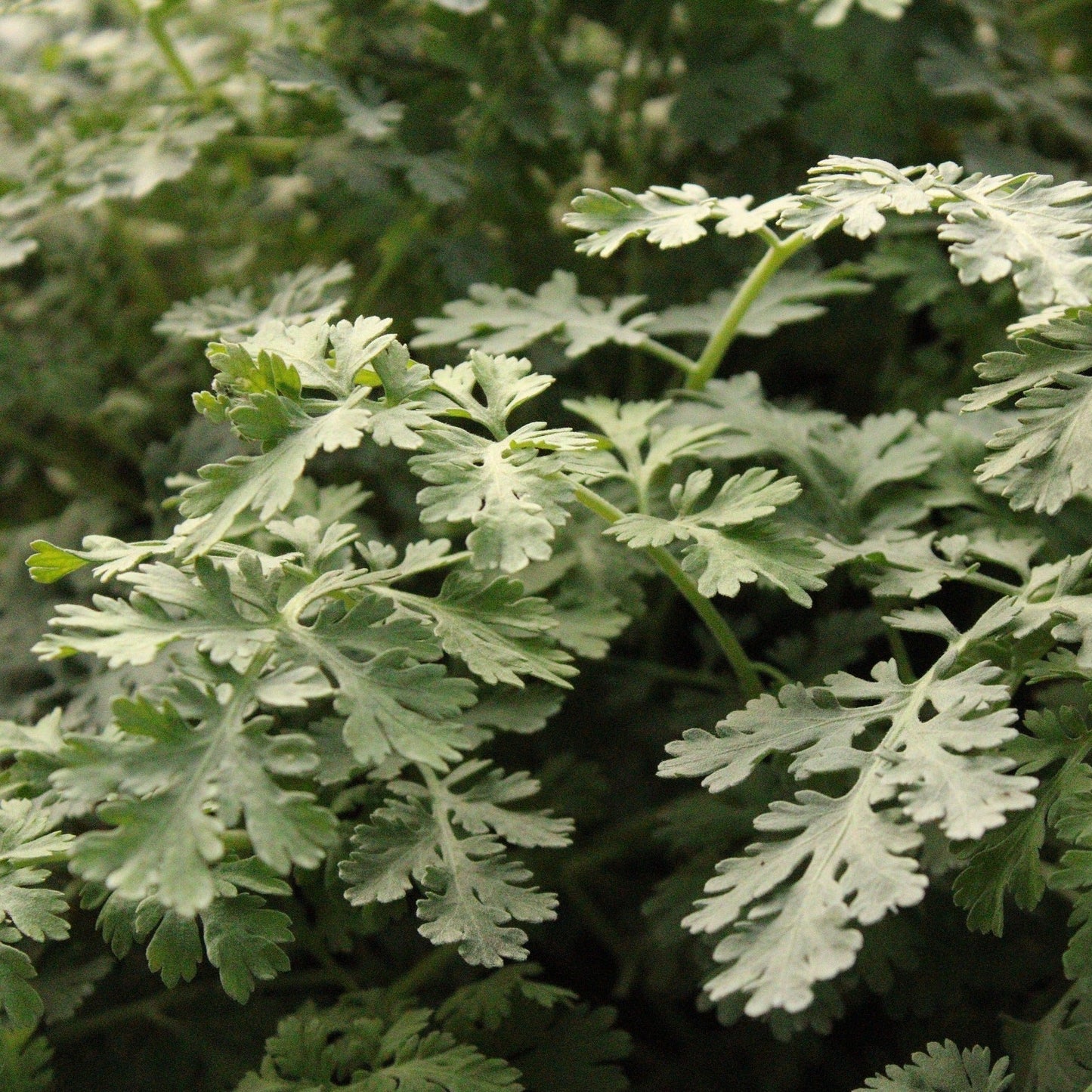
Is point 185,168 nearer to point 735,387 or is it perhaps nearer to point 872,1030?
point 735,387

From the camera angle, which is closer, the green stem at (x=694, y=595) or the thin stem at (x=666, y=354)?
the green stem at (x=694, y=595)

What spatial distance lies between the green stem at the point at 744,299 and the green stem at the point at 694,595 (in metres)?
0.18

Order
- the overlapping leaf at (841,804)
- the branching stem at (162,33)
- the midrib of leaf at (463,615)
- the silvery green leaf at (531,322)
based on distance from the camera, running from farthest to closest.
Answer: the branching stem at (162,33) → the silvery green leaf at (531,322) → the midrib of leaf at (463,615) → the overlapping leaf at (841,804)

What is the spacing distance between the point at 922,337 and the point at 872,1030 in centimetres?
74

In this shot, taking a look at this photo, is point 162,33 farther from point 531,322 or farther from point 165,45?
point 531,322

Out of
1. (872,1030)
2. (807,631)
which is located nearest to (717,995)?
(872,1030)

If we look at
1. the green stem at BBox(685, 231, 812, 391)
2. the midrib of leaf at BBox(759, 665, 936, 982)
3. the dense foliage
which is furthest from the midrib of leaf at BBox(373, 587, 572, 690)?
the green stem at BBox(685, 231, 812, 391)

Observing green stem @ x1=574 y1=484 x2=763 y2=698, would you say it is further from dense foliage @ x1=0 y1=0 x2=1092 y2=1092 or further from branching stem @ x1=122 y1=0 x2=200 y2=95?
branching stem @ x1=122 y1=0 x2=200 y2=95

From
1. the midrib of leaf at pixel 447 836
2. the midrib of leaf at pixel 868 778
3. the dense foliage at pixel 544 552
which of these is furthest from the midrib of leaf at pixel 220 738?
the midrib of leaf at pixel 868 778

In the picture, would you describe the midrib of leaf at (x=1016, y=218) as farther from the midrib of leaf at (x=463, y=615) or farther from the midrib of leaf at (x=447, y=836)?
the midrib of leaf at (x=447, y=836)

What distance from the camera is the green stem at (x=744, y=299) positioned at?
0.78 m

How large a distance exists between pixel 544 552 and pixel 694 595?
8.0 inches

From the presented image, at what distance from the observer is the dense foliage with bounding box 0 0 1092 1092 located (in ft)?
2.14

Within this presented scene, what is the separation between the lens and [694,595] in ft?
2.62
